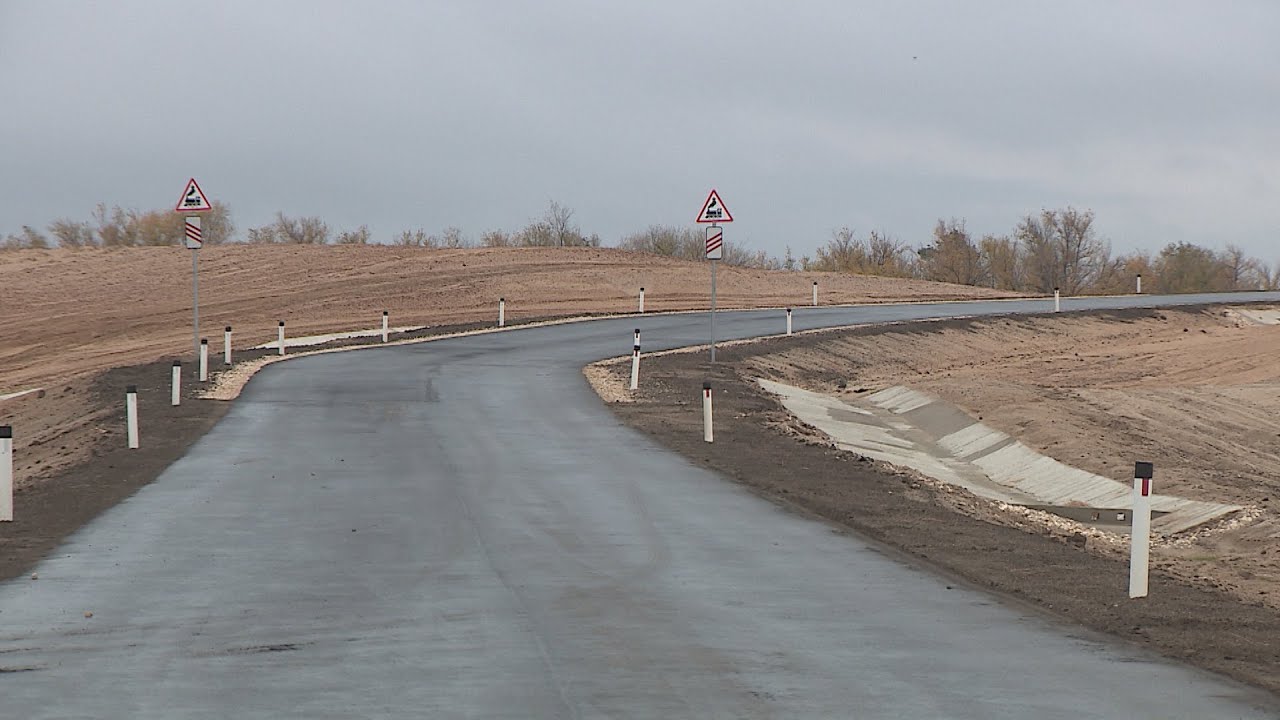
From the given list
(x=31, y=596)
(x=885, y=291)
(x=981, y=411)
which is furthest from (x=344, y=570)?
(x=885, y=291)

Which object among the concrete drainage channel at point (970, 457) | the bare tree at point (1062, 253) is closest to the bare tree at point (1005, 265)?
the bare tree at point (1062, 253)

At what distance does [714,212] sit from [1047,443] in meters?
8.30

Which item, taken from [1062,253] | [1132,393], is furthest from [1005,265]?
[1132,393]

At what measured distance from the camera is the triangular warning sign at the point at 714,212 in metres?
29.9

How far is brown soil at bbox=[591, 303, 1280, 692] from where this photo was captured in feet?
36.2

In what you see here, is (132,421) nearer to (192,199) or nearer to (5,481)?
(5,481)

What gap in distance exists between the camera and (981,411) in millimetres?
29250

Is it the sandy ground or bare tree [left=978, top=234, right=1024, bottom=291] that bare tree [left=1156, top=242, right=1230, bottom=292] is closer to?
bare tree [left=978, top=234, right=1024, bottom=291]

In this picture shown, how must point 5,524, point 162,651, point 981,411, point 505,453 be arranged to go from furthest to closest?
1. point 981,411
2. point 505,453
3. point 5,524
4. point 162,651

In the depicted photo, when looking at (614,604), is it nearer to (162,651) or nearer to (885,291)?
(162,651)

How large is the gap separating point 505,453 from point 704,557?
770 centimetres

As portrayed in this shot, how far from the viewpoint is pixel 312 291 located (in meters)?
65.5

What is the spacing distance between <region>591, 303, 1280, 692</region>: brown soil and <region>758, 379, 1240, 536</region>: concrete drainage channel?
0.54 m

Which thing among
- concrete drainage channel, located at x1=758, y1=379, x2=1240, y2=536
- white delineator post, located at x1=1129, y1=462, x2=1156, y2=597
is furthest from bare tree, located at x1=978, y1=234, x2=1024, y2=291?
white delineator post, located at x1=1129, y1=462, x2=1156, y2=597
